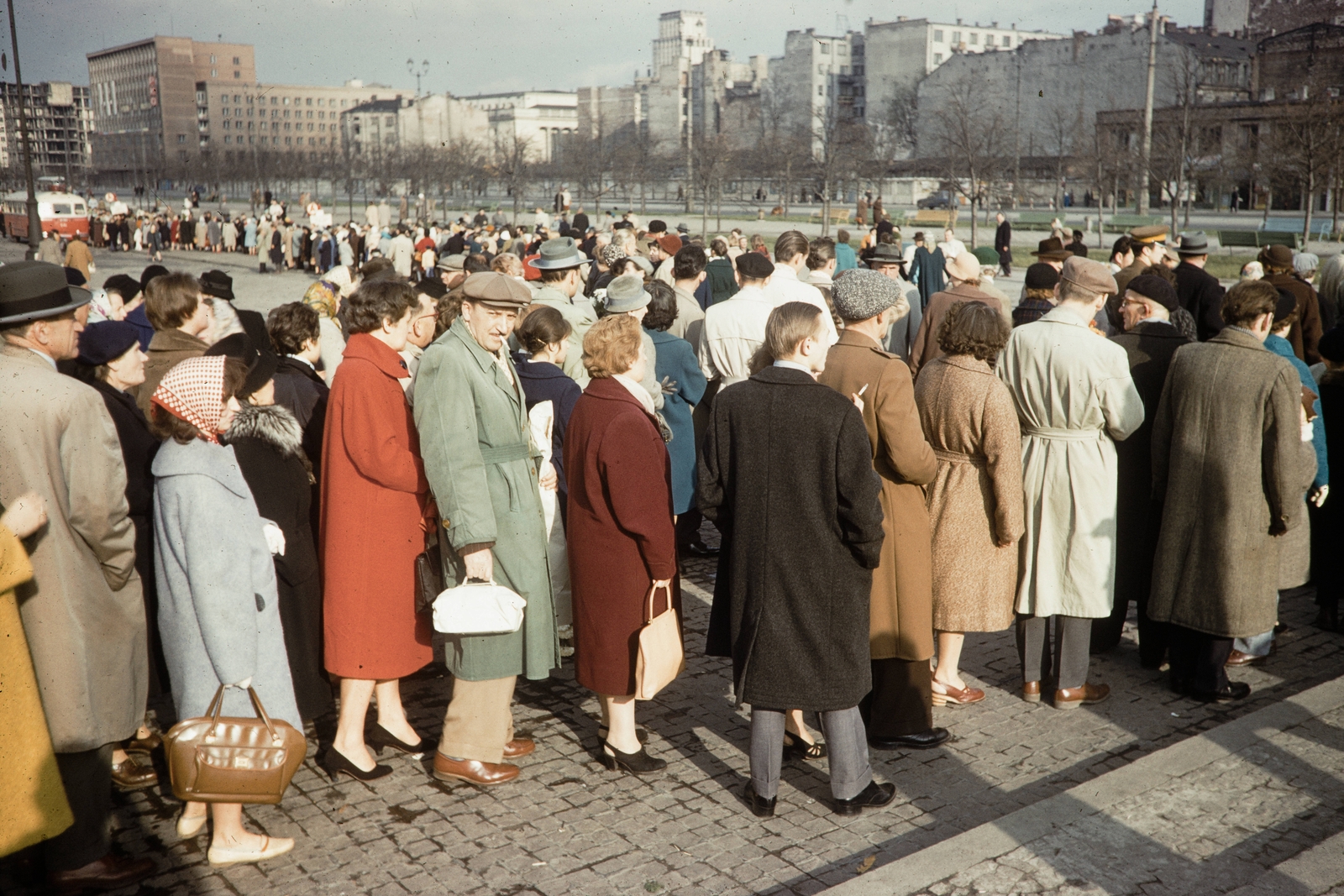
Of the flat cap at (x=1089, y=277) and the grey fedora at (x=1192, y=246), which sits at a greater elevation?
the grey fedora at (x=1192, y=246)

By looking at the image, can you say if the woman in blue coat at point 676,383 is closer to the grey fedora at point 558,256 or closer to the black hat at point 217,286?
the grey fedora at point 558,256

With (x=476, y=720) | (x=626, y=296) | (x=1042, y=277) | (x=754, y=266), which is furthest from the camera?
(x=1042, y=277)

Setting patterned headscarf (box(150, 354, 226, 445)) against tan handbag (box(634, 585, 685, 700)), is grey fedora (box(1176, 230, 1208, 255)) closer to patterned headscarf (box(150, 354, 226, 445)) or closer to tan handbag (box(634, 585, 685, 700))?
tan handbag (box(634, 585, 685, 700))

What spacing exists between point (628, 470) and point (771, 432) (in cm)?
62

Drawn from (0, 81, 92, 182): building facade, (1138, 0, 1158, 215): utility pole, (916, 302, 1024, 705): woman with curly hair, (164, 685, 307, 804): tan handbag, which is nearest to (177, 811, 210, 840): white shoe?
(164, 685, 307, 804): tan handbag

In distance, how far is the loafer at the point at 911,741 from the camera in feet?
16.0

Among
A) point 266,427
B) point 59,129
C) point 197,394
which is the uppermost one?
point 59,129

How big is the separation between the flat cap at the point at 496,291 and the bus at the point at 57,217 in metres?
48.3

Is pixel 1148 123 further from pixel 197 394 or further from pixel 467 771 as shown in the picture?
A: pixel 197 394

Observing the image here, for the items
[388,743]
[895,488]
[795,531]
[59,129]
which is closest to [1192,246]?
[895,488]

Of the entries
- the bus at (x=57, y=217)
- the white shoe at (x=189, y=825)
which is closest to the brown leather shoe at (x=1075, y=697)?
the white shoe at (x=189, y=825)

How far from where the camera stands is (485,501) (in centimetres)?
429

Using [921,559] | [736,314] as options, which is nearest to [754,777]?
[921,559]

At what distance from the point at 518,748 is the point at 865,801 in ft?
4.90
